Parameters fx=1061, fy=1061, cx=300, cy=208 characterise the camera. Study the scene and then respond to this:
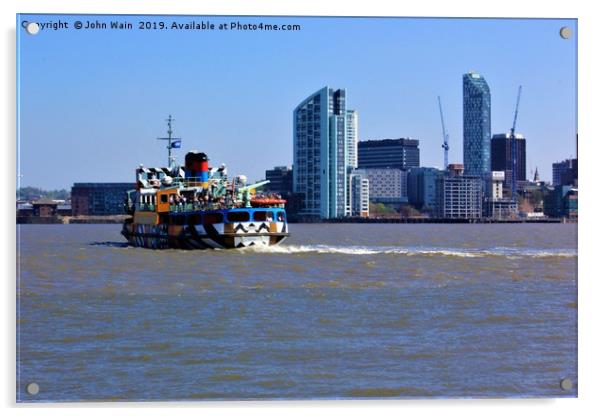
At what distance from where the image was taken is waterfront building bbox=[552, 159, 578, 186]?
10.5 m

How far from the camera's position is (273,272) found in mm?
20953

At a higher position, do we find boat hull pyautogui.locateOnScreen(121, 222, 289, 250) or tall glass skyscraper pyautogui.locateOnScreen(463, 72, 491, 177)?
tall glass skyscraper pyautogui.locateOnScreen(463, 72, 491, 177)

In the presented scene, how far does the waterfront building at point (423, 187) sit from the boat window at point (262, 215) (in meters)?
10.1

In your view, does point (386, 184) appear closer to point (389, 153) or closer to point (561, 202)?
point (389, 153)

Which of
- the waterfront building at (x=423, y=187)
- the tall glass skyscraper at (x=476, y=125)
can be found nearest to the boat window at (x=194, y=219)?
the waterfront building at (x=423, y=187)

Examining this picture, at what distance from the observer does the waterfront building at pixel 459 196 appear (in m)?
16.2

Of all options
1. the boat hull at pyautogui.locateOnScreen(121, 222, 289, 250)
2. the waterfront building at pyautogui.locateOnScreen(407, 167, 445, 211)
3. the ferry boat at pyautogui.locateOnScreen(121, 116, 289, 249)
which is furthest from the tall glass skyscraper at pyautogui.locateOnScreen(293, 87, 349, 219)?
the boat hull at pyautogui.locateOnScreen(121, 222, 289, 250)

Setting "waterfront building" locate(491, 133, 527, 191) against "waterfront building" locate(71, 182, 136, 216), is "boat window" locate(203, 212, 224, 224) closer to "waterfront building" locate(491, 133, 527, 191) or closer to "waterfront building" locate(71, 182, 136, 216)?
"waterfront building" locate(71, 182, 136, 216)

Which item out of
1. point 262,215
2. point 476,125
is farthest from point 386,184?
point 262,215

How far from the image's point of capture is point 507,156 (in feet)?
50.3

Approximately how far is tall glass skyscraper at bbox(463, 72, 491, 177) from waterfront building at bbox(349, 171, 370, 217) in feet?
4.84

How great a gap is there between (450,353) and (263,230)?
17090 mm

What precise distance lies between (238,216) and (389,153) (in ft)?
47.1
